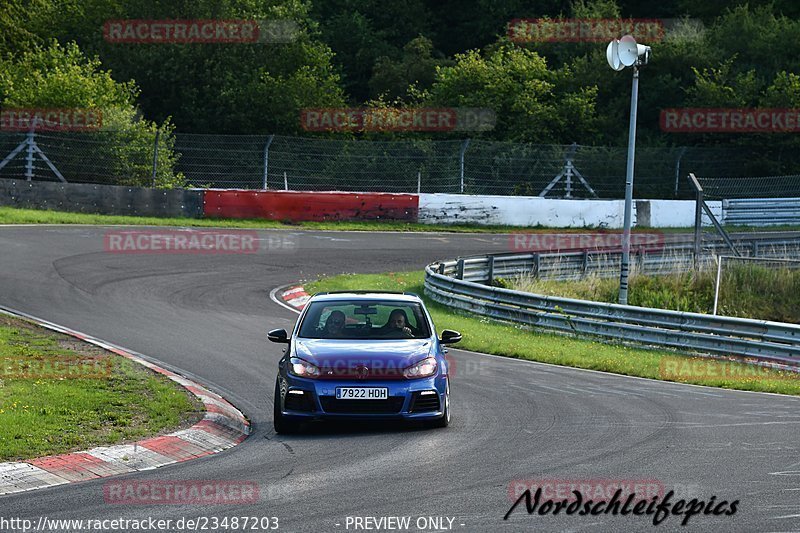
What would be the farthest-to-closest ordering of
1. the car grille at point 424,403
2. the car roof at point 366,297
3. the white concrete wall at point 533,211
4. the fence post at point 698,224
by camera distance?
1. the white concrete wall at point 533,211
2. the fence post at point 698,224
3. the car roof at point 366,297
4. the car grille at point 424,403

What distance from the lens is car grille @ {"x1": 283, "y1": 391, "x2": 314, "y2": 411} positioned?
10727 mm

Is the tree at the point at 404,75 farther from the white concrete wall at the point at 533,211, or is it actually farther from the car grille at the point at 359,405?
the car grille at the point at 359,405

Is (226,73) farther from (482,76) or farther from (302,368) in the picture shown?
(302,368)

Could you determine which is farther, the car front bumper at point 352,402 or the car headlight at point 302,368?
the car headlight at point 302,368

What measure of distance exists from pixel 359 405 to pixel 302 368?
713 mm

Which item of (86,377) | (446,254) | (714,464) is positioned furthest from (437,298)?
(714,464)

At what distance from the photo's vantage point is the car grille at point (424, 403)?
10766mm

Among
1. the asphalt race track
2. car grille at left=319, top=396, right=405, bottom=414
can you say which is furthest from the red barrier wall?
car grille at left=319, top=396, right=405, bottom=414

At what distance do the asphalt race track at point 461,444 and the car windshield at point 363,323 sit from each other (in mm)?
1031

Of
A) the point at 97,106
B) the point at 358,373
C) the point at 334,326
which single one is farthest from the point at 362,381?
the point at 97,106

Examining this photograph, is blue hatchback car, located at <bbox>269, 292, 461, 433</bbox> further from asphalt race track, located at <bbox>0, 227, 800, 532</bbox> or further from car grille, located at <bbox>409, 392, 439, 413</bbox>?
asphalt race track, located at <bbox>0, 227, 800, 532</bbox>

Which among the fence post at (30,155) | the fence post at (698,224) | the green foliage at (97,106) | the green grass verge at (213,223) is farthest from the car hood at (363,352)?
the green foliage at (97,106)

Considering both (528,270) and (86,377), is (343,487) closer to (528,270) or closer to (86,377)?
(86,377)

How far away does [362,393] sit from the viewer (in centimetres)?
1066
